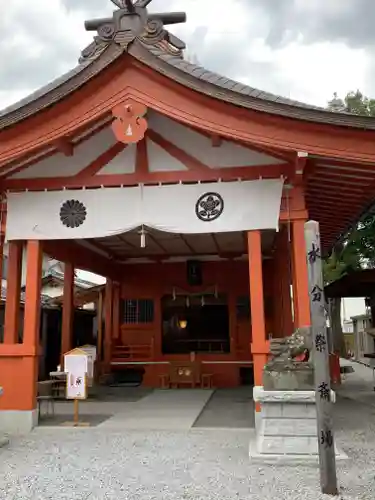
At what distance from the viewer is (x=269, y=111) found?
6977 mm

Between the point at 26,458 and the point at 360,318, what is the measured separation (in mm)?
27643

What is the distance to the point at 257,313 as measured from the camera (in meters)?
7.25

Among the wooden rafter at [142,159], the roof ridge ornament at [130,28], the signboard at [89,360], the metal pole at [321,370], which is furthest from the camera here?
the signboard at [89,360]

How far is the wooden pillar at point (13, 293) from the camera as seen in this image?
27.7 ft

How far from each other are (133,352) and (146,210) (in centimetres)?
732

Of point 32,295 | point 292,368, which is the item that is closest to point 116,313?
point 32,295

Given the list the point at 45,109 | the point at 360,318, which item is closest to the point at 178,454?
the point at 45,109

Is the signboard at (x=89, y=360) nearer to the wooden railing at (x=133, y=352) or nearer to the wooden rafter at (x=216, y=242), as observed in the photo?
the wooden railing at (x=133, y=352)

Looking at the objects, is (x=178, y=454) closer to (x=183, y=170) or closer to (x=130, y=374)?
(x=183, y=170)

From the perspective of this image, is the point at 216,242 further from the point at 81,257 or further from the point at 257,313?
the point at 257,313

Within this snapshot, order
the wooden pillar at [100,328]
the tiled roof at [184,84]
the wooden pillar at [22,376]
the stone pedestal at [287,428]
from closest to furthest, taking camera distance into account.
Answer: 1. the stone pedestal at [287,428]
2. the tiled roof at [184,84]
3. the wooden pillar at [22,376]
4. the wooden pillar at [100,328]

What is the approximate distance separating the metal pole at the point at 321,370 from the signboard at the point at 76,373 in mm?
4570

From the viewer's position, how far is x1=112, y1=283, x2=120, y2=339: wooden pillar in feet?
47.6

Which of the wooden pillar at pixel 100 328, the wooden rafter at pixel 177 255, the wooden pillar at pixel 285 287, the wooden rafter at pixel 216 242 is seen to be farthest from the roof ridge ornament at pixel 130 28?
the wooden pillar at pixel 100 328
